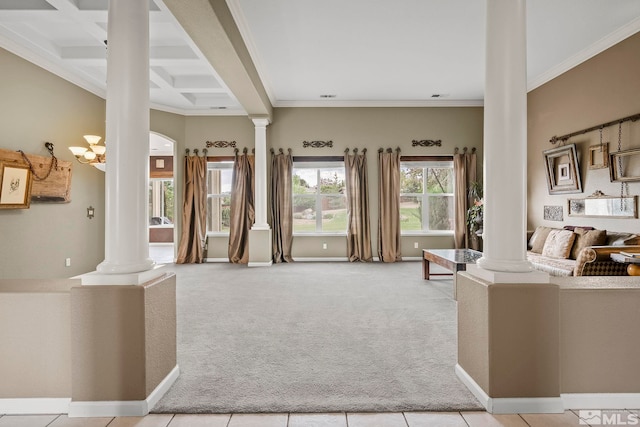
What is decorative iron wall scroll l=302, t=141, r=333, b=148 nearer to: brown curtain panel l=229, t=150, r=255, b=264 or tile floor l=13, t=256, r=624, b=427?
brown curtain panel l=229, t=150, r=255, b=264

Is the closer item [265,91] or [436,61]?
[436,61]

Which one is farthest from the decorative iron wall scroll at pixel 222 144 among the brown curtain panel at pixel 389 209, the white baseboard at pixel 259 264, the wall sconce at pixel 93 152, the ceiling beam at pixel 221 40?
the brown curtain panel at pixel 389 209

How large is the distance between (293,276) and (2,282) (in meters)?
4.02

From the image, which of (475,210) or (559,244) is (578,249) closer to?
(559,244)

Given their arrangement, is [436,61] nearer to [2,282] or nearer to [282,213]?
[282,213]

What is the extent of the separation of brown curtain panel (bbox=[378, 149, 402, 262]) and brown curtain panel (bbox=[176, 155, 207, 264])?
11.9 feet

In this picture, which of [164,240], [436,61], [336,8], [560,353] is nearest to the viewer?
[560,353]

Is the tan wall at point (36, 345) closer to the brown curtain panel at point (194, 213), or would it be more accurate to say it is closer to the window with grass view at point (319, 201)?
the brown curtain panel at point (194, 213)

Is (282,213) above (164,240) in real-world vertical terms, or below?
above

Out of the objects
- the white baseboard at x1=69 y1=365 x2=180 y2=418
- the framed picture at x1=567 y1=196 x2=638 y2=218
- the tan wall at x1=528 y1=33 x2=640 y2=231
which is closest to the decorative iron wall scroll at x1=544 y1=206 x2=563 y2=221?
the tan wall at x1=528 y1=33 x2=640 y2=231

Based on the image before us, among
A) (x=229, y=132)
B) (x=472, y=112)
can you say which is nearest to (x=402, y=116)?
(x=472, y=112)

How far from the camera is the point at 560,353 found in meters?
2.04

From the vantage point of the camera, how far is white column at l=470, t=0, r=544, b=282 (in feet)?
6.77

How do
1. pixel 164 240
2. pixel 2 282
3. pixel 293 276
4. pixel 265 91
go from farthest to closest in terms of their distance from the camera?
pixel 164 240 < pixel 265 91 < pixel 293 276 < pixel 2 282
